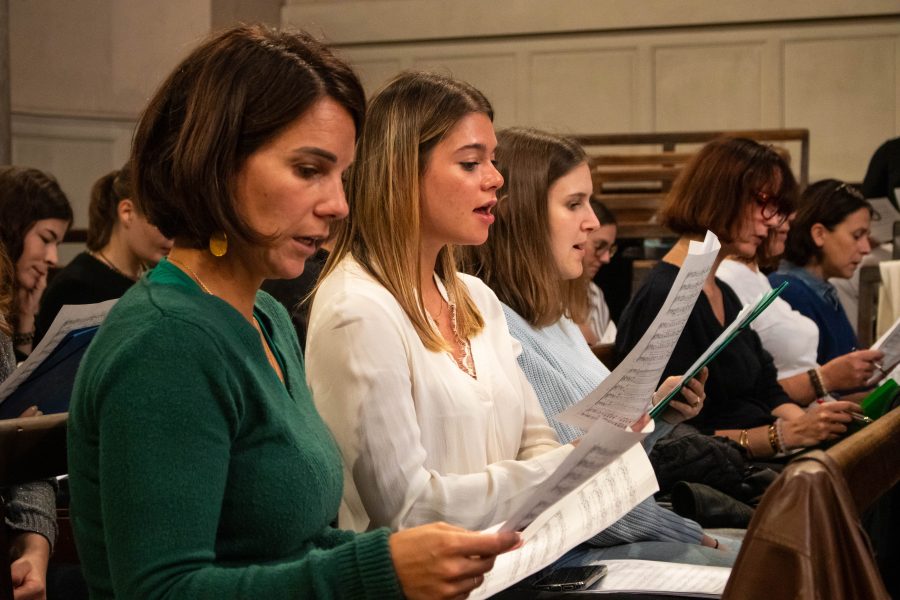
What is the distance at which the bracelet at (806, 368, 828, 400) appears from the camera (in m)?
3.70

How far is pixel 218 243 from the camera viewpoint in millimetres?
1380

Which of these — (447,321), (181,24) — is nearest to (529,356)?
(447,321)

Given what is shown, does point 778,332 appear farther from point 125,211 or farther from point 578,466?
point 578,466

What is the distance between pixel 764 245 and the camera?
3938 millimetres

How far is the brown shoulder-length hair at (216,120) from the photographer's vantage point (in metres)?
1.33

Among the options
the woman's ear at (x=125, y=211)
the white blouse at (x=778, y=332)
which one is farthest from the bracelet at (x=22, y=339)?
the white blouse at (x=778, y=332)

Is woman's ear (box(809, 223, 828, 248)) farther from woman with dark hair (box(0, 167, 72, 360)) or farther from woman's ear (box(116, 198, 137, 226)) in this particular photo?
woman with dark hair (box(0, 167, 72, 360))

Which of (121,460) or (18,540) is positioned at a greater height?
(121,460)

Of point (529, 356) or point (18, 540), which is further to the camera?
point (529, 356)

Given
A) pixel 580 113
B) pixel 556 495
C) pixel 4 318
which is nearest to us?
pixel 556 495

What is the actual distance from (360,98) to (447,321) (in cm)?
75

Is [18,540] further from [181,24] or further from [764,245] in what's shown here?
[181,24]

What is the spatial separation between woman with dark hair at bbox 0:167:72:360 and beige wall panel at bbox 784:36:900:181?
6.68 m

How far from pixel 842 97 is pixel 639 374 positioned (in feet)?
25.6
